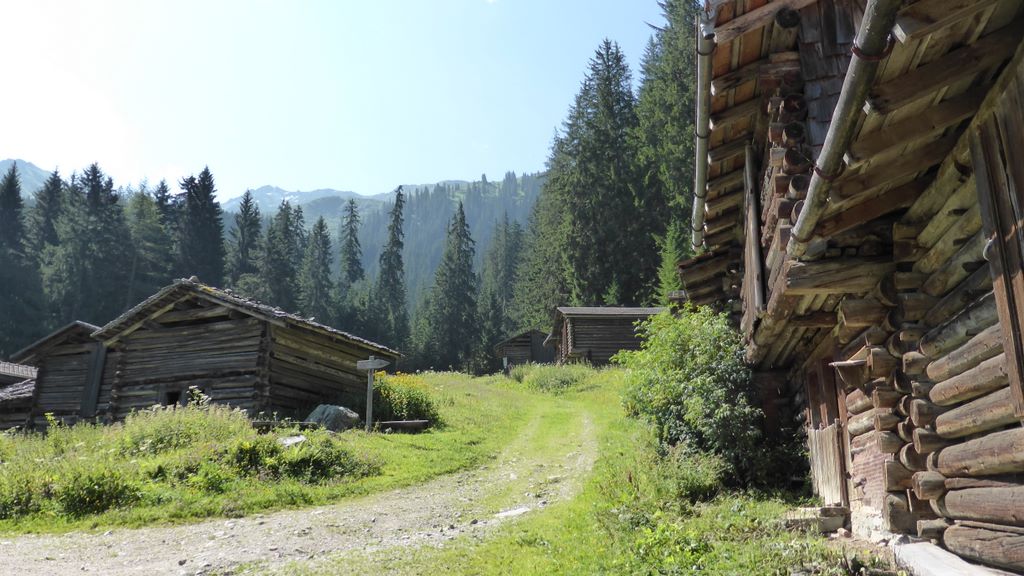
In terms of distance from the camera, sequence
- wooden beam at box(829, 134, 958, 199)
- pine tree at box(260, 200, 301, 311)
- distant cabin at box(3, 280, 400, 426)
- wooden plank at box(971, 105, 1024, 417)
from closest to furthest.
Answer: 1. wooden plank at box(971, 105, 1024, 417)
2. wooden beam at box(829, 134, 958, 199)
3. distant cabin at box(3, 280, 400, 426)
4. pine tree at box(260, 200, 301, 311)

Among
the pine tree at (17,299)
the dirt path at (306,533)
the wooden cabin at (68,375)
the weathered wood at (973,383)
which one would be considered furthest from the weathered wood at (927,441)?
the pine tree at (17,299)

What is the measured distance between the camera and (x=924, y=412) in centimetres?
585

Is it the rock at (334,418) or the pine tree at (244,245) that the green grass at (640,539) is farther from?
the pine tree at (244,245)

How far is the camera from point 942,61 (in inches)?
170

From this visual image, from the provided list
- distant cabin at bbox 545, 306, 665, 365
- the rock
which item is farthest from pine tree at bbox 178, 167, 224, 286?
the rock

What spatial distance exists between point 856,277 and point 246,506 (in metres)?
10.0

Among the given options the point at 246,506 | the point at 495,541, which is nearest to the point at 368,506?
the point at 246,506

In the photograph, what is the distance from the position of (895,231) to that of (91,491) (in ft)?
40.4

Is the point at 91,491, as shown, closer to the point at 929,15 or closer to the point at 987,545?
the point at 987,545

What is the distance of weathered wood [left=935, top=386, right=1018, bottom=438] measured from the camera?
179 inches

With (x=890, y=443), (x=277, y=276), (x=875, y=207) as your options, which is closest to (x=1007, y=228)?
(x=875, y=207)

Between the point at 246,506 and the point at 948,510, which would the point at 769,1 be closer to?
the point at 948,510

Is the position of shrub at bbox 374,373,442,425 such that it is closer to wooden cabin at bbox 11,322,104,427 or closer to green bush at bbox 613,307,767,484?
green bush at bbox 613,307,767,484

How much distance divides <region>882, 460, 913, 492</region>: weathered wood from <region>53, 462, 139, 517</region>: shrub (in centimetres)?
1127
